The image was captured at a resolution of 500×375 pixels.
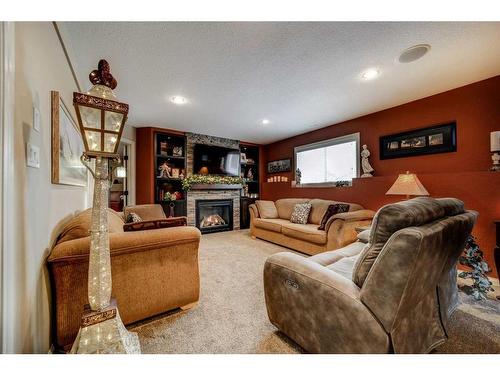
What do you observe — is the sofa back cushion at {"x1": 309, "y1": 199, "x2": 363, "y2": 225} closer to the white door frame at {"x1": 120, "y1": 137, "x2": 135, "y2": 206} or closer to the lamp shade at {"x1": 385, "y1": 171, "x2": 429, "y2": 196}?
the lamp shade at {"x1": 385, "y1": 171, "x2": 429, "y2": 196}

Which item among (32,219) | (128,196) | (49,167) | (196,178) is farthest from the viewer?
(196,178)

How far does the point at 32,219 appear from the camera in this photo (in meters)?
0.99

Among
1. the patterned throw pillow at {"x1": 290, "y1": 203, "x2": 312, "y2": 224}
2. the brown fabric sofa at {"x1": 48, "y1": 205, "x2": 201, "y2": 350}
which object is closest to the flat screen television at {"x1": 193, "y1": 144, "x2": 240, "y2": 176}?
the patterned throw pillow at {"x1": 290, "y1": 203, "x2": 312, "y2": 224}

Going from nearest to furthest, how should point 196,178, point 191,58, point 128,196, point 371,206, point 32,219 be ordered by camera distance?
point 32,219 < point 191,58 < point 371,206 < point 128,196 < point 196,178

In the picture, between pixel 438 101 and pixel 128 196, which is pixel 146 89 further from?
pixel 438 101

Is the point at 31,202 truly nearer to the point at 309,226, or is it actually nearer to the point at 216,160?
the point at 309,226

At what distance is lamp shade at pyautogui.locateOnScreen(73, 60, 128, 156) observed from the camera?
0.95 meters

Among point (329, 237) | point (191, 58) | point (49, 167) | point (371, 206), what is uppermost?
point (191, 58)

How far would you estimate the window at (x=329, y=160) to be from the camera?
3.71m

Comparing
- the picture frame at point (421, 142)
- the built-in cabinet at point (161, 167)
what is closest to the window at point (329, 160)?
the picture frame at point (421, 142)

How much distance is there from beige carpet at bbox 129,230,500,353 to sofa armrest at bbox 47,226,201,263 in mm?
596

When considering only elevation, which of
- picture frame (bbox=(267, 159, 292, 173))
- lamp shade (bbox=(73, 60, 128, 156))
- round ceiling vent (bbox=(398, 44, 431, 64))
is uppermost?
round ceiling vent (bbox=(398, 44, 431, 64))
